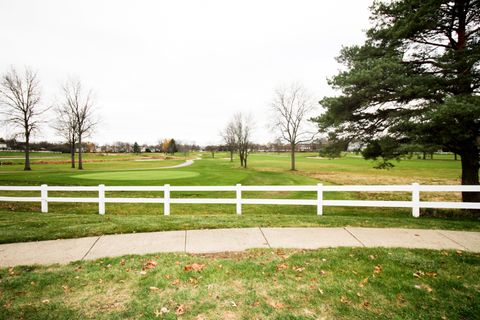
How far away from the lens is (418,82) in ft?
29.4

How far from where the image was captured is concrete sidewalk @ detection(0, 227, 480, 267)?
5348mm

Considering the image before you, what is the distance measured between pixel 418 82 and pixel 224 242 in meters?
9.31

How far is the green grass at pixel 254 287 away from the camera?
3.35 metres

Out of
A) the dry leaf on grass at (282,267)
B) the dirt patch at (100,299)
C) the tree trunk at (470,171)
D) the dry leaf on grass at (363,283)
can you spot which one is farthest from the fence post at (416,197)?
the dirt patch at (100,299)

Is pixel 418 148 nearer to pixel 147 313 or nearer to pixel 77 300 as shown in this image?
pixel 147 313

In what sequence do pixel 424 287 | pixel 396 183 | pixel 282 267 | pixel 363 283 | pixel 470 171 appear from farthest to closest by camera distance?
1. pixel 396 183
2. pixel 470 171
3. pixel 282 267
4. pixel 363 283
5. pixel 424 287

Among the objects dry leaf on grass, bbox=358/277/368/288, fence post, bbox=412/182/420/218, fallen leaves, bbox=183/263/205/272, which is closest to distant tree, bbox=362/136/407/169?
fence post, bbox=412/182/420/218

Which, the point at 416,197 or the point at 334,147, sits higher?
the point at 334,147

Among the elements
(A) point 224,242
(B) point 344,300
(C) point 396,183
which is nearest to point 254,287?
(B) point 344,300

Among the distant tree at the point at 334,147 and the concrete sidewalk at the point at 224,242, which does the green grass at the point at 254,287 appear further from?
the distant tree at the point at 334,147

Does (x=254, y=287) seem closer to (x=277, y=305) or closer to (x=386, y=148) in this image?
(x=277, y=305)

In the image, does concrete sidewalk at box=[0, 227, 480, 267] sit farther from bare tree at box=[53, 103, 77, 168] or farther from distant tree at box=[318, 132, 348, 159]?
bare tree at box=[53, 103, 77, 168]

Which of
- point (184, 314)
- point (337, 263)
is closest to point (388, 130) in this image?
point (337, 263)

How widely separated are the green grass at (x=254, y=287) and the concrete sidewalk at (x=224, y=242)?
49cm
